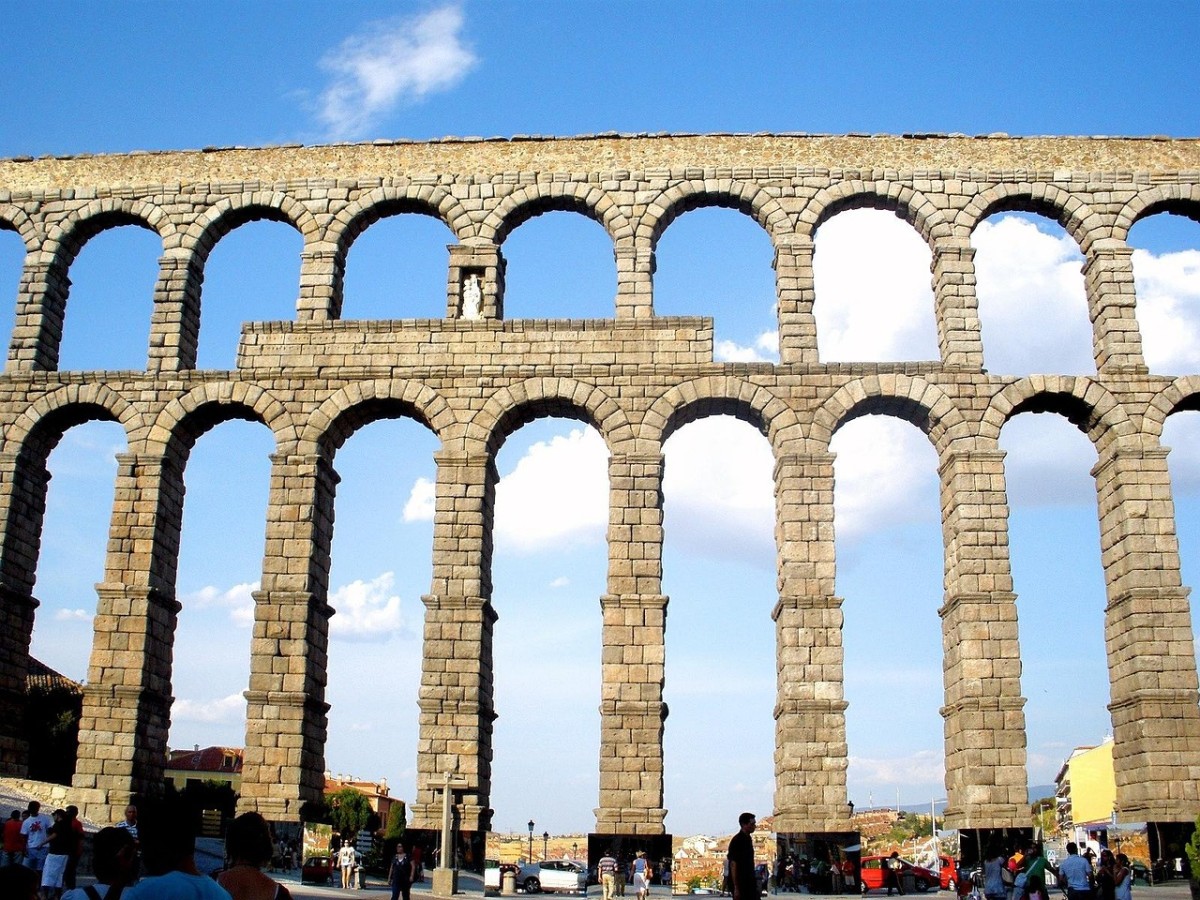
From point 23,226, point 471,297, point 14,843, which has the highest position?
point 23,226

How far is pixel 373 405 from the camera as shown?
2527cm

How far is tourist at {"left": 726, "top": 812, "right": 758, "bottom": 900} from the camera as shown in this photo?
1106cm

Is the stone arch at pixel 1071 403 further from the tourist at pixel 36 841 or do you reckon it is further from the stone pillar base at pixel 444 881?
the tourist at pixel 36 841

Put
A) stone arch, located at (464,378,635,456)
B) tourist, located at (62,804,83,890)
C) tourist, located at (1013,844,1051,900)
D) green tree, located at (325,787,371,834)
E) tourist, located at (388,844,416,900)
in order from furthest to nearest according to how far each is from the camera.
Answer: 1. green tree, located at (325,787,371,834)
2. stone arch, located at (464,378,635,456)
3. tourist, located at (388,844,416,900)
4. tourist, located at (1013,844,1051,900)
5. tourist, located at (62,804,83,890)

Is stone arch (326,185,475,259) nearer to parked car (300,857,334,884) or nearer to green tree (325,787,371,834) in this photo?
parked car (300,857,334,884)

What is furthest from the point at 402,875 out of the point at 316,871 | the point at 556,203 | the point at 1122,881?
the point at 556,203

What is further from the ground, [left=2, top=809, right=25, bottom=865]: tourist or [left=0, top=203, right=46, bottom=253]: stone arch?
[left=0, top=203, right=46, bottom=253]: stone arch

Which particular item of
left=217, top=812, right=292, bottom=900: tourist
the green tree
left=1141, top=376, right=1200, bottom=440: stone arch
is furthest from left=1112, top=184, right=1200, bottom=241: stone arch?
the green tree

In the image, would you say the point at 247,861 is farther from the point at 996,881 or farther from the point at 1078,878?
the point at 996,881

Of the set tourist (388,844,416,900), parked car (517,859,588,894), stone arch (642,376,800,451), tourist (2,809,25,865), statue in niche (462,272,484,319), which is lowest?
parked car (517,859,588,894)

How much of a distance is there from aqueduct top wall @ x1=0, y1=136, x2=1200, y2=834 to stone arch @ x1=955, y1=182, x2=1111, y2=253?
0.07 meters

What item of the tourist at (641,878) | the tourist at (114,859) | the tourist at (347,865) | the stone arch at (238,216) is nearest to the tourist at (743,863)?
the tourist at (114,859)

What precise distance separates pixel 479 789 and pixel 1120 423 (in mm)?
13920

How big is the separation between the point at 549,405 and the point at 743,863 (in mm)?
14617
